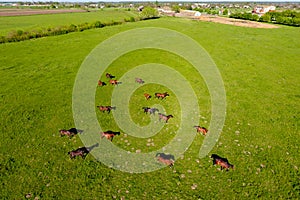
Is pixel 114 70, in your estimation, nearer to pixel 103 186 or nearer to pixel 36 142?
pixel 36 142

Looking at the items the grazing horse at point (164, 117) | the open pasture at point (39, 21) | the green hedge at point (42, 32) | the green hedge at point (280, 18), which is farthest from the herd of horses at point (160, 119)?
the green hedge at point (280, 18)

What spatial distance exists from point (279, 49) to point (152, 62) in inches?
869

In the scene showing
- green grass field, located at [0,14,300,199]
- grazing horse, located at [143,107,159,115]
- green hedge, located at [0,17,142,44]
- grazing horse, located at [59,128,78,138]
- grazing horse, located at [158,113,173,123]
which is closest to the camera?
green grass field, located at [0,14,300,199]

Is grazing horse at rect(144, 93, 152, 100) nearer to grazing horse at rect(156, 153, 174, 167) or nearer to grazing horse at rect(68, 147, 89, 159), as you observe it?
grazing horse at rect(156, 153, 174, 167)

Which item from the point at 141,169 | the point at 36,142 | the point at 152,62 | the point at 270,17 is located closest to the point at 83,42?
the point at 152,62

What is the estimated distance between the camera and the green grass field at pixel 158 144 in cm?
908

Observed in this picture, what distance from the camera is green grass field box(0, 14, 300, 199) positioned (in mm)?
9078

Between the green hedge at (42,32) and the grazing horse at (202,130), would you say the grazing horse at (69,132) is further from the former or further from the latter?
the green hedge at (42,32)

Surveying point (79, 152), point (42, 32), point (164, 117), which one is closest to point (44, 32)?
point (42, 32)

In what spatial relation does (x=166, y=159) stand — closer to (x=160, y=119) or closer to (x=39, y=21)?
(x=160, y=119)

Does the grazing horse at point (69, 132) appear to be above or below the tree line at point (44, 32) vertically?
below

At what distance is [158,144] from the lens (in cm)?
1179

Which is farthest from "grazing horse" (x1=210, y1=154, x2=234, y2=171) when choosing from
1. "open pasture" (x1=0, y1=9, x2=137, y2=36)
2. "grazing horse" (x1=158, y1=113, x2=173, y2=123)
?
"open pasture" (x1=0, y1=9, x2=137, y2=36)

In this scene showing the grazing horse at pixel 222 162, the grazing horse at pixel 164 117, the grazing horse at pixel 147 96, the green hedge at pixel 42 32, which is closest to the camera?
the grazing horse at pixel 222 162
